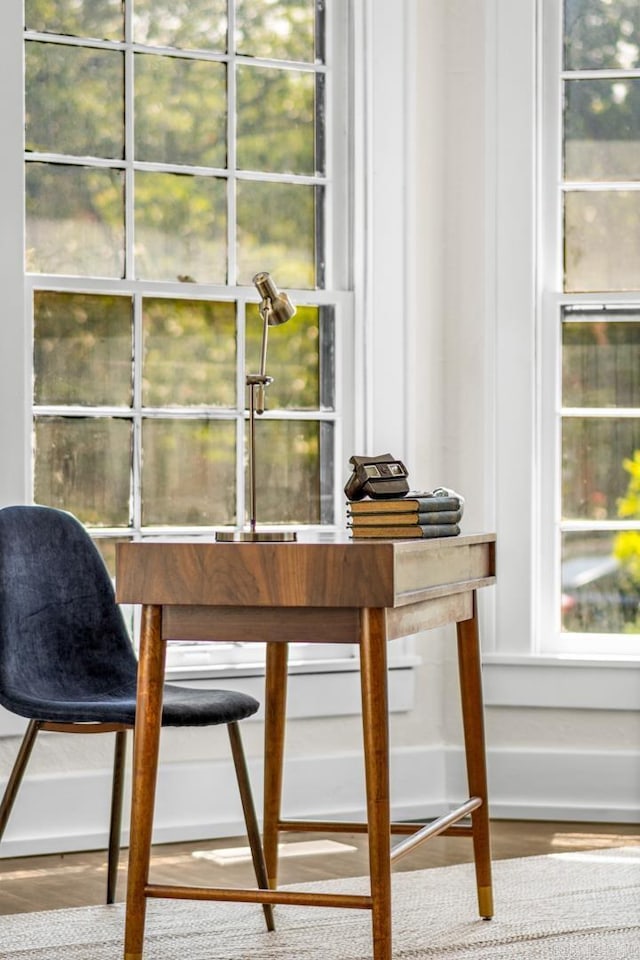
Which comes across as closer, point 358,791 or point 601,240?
point 358,791

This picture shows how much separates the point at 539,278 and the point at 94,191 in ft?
4.90

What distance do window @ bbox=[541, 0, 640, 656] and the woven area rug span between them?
116 centimetres

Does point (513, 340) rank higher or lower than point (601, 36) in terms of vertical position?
lower

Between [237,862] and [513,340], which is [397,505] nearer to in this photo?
[237,862]

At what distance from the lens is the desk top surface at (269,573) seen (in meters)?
2.59

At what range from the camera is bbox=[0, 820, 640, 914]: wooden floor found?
3.68 m

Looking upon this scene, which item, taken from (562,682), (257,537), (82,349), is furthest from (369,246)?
(257,537)

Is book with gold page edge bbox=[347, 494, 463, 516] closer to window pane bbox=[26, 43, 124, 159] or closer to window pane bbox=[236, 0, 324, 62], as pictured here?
window pane bbox=[26, 43, 124, 159]

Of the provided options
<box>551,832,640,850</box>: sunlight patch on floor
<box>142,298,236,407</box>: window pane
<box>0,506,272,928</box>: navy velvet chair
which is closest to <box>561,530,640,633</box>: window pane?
<box>551,832,640,850</box>: sunlight patch on floor

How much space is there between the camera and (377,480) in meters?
3.01

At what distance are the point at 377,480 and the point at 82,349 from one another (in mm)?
1599

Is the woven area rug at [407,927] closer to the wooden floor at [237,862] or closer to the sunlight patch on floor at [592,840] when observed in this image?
the wooden floor at [237,862]

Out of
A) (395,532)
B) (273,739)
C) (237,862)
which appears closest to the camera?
(395,532)

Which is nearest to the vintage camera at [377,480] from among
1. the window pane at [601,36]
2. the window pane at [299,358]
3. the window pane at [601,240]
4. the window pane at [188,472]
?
the window pane at [188,472]
